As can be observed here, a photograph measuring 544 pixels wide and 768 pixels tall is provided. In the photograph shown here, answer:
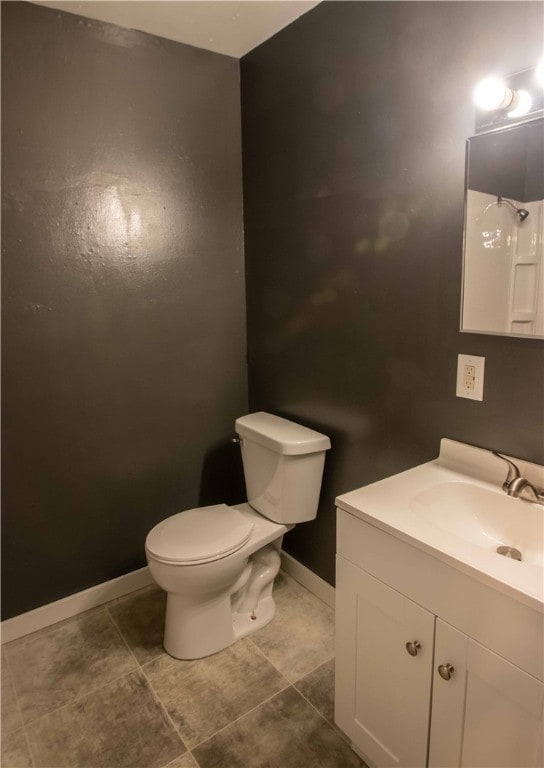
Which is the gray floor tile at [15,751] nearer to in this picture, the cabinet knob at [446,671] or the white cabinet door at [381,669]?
the white cabinet door at [381,669]

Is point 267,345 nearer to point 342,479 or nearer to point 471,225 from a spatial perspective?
point 342,479

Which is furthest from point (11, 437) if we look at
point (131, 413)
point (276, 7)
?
point (276, 7)

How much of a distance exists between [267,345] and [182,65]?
1.23m

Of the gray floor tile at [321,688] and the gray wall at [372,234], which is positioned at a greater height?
the gray wall at [372,234]

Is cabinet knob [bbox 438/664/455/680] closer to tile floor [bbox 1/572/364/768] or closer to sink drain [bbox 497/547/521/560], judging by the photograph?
sink drain [bbox 497/547/521/560]

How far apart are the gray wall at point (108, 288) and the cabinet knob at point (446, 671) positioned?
1.48m

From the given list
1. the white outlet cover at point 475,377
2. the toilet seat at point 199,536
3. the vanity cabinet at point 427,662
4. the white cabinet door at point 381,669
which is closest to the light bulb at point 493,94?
the white outlet cover at point 475,377

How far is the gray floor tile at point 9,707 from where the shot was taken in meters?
1.57

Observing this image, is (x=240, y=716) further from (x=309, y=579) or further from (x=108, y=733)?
(x=309, y=579)

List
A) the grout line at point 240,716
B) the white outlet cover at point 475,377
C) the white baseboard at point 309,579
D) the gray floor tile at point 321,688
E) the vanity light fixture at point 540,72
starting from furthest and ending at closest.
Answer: the white baseboard at point 309,579 < the gray floor tile at point 321,688 < the grout line at point 240,716 < the white outlet cover at point 475,377 < the vanity light fixture at point 540,72

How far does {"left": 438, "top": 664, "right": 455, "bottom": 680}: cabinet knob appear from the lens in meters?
1.05

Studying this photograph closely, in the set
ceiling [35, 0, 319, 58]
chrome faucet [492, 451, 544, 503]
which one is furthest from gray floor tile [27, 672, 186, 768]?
ceiling [35, 0, 319, 58]

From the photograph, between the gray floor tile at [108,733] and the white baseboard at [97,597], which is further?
the white baseboard at [97,597]

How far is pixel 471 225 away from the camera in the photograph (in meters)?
1.37
